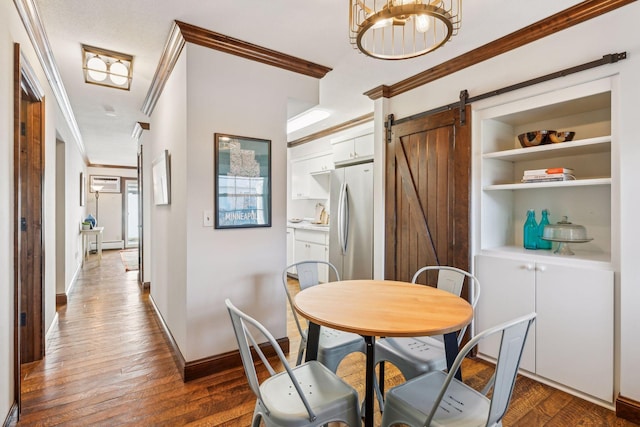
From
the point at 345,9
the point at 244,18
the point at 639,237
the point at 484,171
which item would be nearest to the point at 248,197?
the point at 244,18

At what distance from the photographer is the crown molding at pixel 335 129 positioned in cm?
434

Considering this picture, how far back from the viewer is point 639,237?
184 cm

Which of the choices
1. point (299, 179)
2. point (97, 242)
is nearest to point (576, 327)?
point (299, 179)

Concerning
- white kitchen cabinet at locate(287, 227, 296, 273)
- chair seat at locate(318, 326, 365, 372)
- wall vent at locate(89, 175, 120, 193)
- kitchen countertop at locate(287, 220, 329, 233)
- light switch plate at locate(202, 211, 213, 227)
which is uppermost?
wall vent at locate(89, 175, 120, 193)

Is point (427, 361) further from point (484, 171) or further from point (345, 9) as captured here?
point (345, 9)

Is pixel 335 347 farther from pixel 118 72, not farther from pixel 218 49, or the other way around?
pixel 118 72

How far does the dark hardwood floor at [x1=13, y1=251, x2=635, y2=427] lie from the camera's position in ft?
6.21

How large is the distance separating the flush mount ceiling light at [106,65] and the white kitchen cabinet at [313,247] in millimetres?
3013

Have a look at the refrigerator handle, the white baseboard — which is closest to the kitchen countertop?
the refrigerator handle

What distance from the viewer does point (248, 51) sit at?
8.27 feet

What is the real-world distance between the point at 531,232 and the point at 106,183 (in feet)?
33.3

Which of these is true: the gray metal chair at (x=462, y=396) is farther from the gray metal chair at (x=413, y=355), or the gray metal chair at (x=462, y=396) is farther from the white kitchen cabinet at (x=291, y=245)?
the white kitchen cabinet at (x=291, y=245)

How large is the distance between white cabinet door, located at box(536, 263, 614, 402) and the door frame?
3.25 metres

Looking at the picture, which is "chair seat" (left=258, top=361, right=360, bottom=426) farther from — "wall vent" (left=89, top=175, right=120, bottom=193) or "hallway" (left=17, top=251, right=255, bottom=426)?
"wall vent" (left=89, top=175, right=120, bottom=193)
